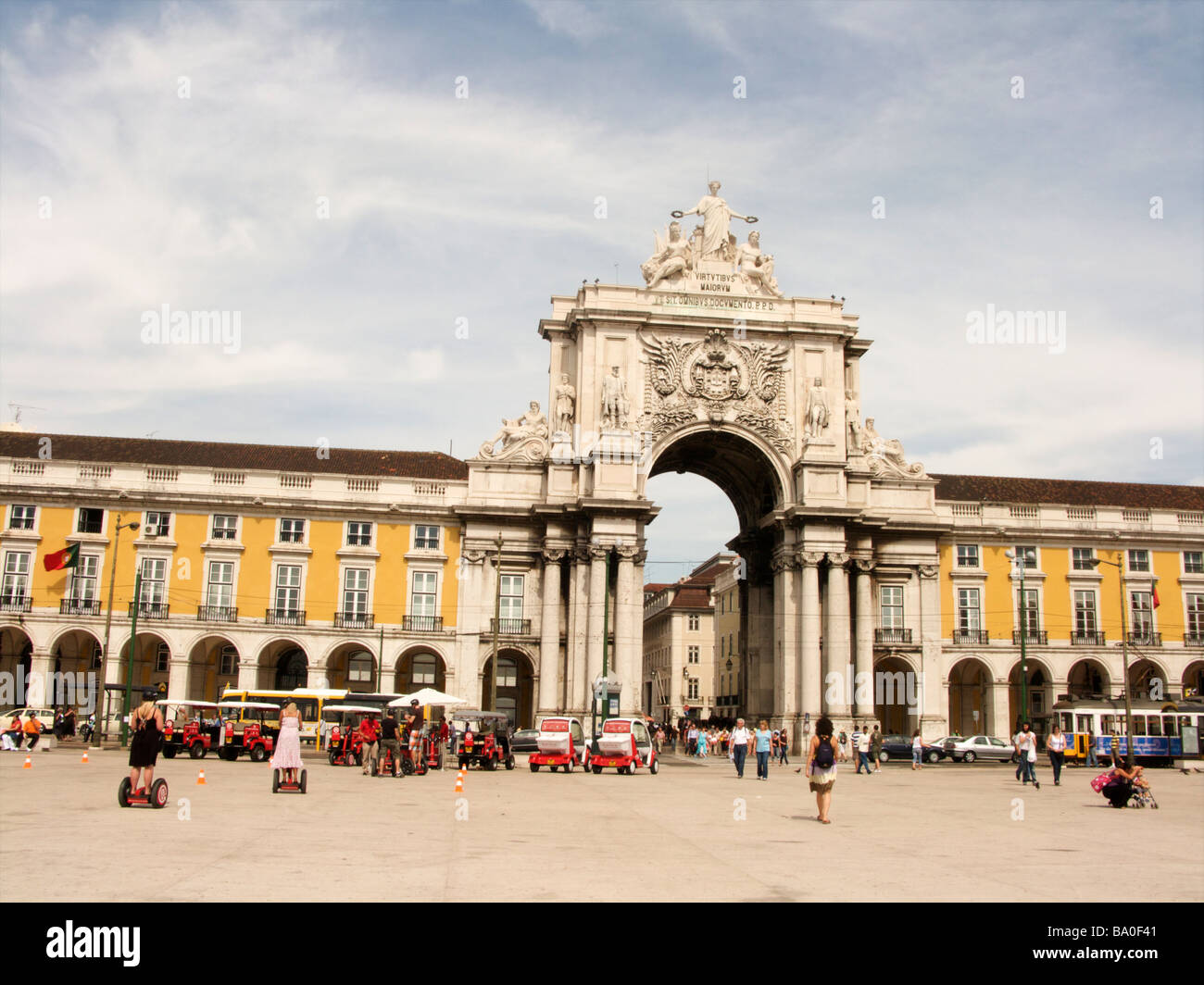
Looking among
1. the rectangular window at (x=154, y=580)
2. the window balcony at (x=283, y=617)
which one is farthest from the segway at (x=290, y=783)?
Answer: the rectangular window at (x=154, y=580)

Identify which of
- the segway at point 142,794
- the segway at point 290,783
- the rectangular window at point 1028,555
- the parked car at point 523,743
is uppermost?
the rectangular window at point 1028,555

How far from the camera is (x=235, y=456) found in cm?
6272

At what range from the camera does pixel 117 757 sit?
124 ft

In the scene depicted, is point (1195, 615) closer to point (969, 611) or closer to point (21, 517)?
point (969, 611)

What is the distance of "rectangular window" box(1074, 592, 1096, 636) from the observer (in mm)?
62200

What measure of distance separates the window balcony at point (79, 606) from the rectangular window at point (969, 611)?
44.2m

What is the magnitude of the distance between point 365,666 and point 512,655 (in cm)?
781

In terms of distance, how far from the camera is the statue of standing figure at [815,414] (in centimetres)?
5897

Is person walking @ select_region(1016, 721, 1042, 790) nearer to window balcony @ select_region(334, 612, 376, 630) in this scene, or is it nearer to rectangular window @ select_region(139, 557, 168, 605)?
window balcony @ select_region(334, 612, 376, 630)

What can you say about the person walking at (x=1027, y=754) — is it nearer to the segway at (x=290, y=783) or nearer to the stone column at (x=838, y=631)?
the stone column at (x=838, y=631)

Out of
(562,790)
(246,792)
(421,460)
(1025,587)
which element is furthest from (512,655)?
(246,792)

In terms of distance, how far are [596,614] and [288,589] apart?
15.8 m

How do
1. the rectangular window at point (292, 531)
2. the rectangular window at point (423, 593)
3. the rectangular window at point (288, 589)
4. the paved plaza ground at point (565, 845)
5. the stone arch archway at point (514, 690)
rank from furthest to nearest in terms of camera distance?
the stone arch archway at point (514, 690)
the rectangular window at point (292, 531)
the rectangular window at point (423, 593)
the rectangular window at point (288, 589)
the paved plaza ground at point (565, 845)
